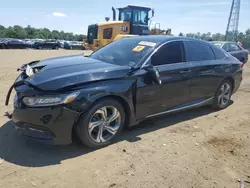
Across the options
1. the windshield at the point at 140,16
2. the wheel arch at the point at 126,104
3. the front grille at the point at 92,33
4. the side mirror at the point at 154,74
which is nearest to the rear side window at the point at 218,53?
the side mirror at the point at 154,74

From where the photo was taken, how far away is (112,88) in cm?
364

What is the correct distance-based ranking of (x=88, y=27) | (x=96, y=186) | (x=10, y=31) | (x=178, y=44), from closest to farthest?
(x=96, y=186)
(x=178, y=44)
(x=88, y=27)
(x=10, y=31)

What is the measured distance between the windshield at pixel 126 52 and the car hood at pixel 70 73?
0.23m

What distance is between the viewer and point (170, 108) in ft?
15.0

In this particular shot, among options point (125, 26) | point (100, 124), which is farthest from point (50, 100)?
point (125, 26)

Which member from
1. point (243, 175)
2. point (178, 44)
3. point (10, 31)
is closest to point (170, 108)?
point (178, 44)

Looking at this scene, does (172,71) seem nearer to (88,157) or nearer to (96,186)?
(88,157)

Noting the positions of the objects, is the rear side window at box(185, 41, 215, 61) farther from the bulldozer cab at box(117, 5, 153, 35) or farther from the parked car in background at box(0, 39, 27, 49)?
the parked car in background at box(0, 39, 27, 49)

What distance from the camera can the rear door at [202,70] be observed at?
488 cm

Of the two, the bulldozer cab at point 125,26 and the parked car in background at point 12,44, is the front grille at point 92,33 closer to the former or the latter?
the bulldozer cab at point 125,26

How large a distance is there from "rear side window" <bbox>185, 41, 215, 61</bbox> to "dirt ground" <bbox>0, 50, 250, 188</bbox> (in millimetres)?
1348

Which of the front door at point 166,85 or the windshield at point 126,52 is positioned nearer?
the front door at point 166,85

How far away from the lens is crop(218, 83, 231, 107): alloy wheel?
18.7 feet

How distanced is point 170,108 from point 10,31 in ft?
279
